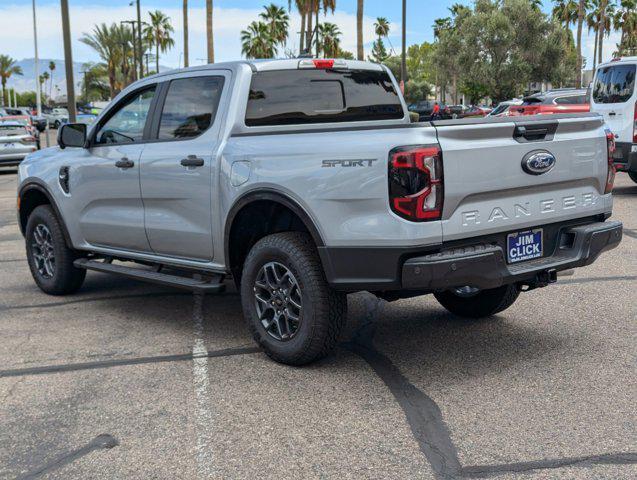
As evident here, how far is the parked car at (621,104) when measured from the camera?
1325 centimetres

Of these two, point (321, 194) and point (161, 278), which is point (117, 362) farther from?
point (321, 194)

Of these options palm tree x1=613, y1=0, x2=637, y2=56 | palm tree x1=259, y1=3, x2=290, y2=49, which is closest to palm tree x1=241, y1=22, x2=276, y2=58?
palm tree x1=259, y1=3, x2=290, y2=49

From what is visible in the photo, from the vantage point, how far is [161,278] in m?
5.93

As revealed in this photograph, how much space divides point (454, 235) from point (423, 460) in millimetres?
1308

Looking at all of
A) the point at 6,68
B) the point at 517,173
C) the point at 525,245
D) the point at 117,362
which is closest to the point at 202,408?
the point at 117,362

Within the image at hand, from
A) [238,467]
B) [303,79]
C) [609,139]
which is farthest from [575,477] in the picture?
[303,79]

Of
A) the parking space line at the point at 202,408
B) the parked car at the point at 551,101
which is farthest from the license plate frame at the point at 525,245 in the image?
the parked car at the point at 551,101

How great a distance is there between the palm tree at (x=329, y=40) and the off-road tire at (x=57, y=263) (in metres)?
72.7

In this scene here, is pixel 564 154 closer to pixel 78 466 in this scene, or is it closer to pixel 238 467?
pixel 238 467

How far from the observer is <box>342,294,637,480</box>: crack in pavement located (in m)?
3.60

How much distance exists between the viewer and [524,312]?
635 centimetres

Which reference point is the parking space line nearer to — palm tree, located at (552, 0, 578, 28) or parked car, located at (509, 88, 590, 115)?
parked car, located at (509, 88, 590, 115)

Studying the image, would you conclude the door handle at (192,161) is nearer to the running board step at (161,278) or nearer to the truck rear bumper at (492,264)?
the running board step at (161,278)

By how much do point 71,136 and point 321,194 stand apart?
2.99 metres
